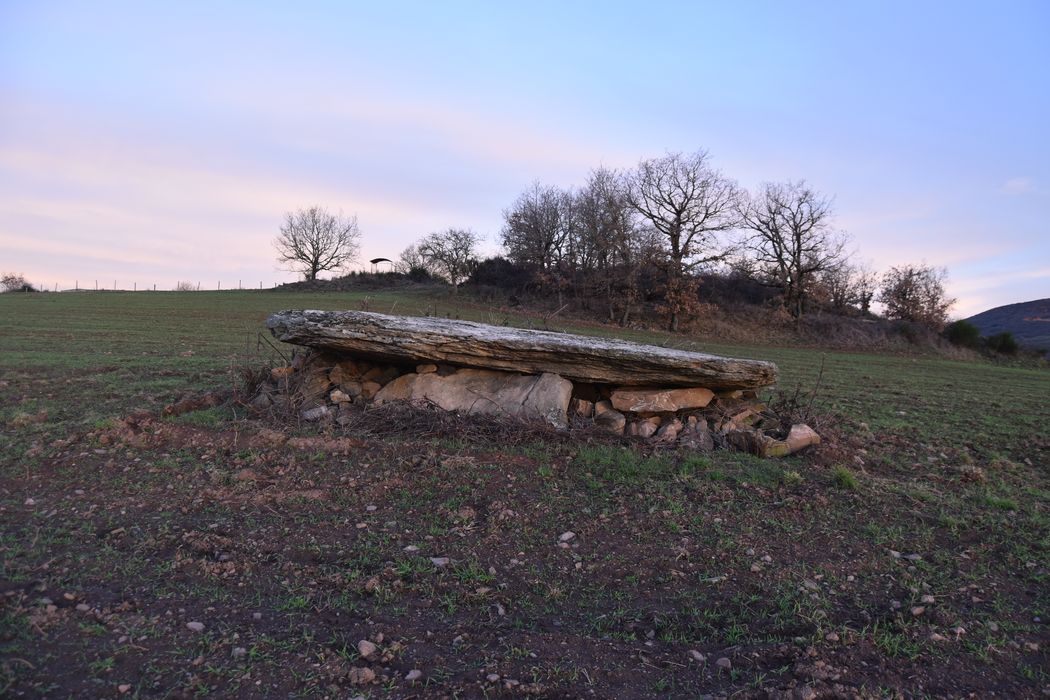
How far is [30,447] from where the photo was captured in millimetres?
6703

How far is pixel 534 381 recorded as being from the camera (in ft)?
27.3

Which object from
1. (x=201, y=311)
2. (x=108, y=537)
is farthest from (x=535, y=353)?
(x=201, y=311)

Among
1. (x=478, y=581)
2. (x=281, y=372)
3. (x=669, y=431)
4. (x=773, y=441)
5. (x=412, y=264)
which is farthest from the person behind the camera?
(x=412, y=264)

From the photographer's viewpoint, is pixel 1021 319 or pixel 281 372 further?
pixel 1021 319

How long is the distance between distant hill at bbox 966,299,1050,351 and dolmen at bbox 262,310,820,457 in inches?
2564

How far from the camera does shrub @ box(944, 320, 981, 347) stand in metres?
41.9

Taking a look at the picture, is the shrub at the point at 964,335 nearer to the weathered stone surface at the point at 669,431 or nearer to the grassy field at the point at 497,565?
the grassy field at the point at 497,565

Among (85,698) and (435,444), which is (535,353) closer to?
(435,444)

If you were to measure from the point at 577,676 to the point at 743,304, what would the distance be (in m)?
45.9

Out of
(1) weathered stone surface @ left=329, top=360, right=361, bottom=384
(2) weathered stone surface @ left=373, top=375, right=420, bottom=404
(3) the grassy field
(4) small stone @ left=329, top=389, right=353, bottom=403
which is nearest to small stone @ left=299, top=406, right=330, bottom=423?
(4) small stone @ left=329, top=389, right=353, bottom=403

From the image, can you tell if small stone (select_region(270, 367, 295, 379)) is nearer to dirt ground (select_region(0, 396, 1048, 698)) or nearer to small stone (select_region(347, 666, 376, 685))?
dirt ground (select_region(0, 396, 1048, 698))

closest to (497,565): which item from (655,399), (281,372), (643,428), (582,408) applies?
(643,428)

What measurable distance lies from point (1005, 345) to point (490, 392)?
44.7 meters

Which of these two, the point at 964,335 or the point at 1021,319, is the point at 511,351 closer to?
the point at 964,335
